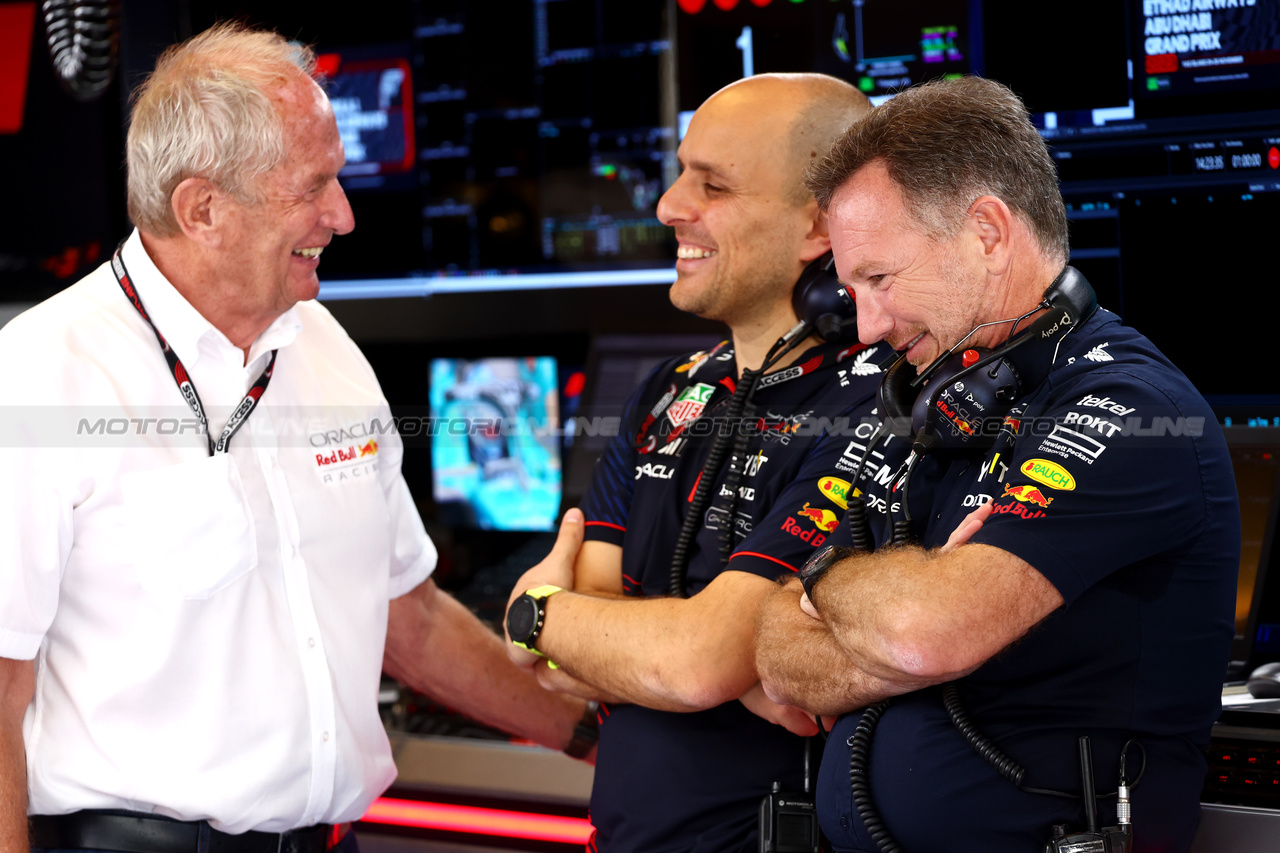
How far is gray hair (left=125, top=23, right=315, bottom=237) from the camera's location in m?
1.74

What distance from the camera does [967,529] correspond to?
1266 millimetres

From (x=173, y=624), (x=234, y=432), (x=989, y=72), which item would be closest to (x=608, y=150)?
(x=989, y=72)

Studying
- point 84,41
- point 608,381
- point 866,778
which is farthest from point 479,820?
point 84,41

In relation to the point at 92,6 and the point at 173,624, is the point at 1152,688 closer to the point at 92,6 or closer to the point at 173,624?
the point at 173,624

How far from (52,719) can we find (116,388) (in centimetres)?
46

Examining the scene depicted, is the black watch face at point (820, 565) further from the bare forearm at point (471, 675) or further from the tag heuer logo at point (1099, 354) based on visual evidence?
the bare forearm at point (471, 675)

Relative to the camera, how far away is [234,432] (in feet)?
5.70

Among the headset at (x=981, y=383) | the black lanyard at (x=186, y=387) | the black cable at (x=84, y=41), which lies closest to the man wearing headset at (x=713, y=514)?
the headset at (x=981, y=383)

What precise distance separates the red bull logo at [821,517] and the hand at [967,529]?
293 millimetres

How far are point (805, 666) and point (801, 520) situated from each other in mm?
256

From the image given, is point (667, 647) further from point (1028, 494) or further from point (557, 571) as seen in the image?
point (1028, 494)

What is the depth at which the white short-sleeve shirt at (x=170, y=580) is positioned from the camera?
156 centimetres

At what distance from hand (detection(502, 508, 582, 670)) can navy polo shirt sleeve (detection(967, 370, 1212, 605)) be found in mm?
722

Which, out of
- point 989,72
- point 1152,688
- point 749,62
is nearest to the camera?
point 1152,688
